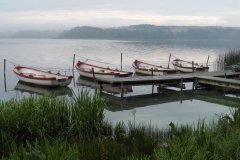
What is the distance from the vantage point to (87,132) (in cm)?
888

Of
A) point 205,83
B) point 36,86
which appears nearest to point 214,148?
point 205,83

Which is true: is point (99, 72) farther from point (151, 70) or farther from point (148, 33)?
point (148, 33)

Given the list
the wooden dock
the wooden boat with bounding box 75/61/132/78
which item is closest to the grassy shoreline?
the wooden dock

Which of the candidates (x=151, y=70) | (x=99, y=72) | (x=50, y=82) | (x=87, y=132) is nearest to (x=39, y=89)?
(x=50, y=82)

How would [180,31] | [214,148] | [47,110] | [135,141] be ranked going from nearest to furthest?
[214,148] < [135,141] < [47,110] < [180,31]

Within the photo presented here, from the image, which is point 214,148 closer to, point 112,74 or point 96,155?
point 96,155

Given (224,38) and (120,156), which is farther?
(224,38)

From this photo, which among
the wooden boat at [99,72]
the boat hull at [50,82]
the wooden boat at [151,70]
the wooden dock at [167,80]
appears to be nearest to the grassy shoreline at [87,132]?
the wooden dock at [167,80]

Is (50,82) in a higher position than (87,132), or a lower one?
lower

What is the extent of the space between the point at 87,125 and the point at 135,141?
5.27 ft

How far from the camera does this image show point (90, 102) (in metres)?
8.97

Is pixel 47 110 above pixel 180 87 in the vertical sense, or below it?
above

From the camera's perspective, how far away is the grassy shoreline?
669 cm

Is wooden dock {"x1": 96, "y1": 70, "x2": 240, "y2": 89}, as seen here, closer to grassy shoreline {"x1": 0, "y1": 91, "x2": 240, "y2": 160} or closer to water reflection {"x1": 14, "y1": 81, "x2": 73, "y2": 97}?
water reflection {"x1": 14, "y1": 81, "x2": 73, "y2": 97}
